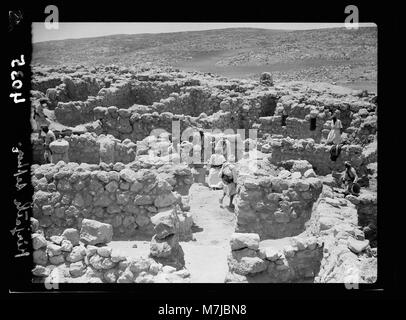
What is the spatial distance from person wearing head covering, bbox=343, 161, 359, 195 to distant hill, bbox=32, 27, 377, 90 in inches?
892

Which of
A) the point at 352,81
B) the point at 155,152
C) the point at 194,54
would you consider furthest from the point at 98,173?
the point at 194,54

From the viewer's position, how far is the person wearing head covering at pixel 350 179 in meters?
10.2

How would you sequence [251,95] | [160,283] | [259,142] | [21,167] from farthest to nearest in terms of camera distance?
1. [251,95]
2. [259,142]
3. [21,167]
4. [160,283]

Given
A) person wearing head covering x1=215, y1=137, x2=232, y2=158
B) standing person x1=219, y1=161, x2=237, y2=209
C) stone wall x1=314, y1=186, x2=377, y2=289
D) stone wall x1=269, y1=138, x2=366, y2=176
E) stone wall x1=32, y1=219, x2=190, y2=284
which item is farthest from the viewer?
person wearing head covering x1=215, y1=137, x2=232, y2=158

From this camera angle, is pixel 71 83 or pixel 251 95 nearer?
pixel 251 95

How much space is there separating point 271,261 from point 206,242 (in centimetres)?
231

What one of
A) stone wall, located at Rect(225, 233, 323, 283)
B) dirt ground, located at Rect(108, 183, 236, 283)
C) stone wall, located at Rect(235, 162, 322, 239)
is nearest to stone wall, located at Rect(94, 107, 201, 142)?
dirt ground, located at Rect(108, 183, 236, 283)

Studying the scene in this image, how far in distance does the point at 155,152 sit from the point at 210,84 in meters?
8.27

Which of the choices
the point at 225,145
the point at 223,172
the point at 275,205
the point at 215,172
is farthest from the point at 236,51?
the point at 275,205

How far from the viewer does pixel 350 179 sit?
10.3 metres

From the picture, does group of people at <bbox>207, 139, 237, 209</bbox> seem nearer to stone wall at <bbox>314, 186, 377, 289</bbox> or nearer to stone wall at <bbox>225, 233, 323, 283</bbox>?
stone wall at <bbox>314, 186, 377, 289</bbox>

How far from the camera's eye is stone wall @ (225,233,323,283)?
6734mm
